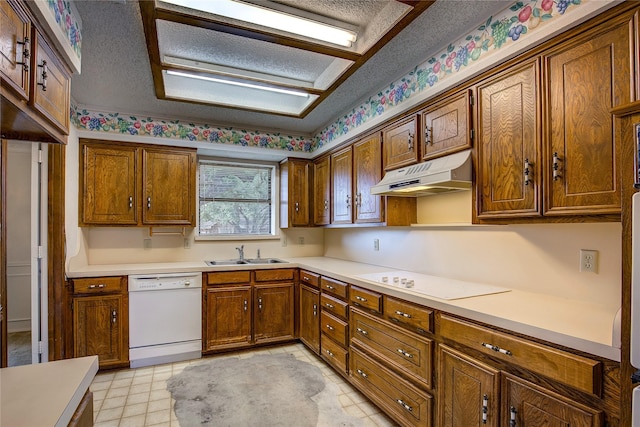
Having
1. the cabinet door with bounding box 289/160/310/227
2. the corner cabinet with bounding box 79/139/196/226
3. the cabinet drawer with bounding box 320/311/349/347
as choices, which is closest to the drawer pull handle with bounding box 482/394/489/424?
the cabinet drawer with bounding box 320/311/349/347

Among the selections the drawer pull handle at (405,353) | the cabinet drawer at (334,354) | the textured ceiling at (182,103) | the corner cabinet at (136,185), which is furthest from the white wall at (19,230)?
the drawer pull handle at (405,353)

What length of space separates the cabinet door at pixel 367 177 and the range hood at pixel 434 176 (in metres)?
0.27

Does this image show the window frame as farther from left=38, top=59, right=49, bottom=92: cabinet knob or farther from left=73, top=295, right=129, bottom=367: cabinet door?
left=38, top=59, right=49, bottom=92: cabinet knob

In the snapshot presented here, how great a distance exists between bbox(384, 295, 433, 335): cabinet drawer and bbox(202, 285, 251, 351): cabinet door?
1.77 m

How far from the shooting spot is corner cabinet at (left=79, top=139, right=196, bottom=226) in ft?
11.1

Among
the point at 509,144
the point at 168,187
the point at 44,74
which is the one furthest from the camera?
the point at 168,187

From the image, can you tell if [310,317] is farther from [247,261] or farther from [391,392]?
[391,392]

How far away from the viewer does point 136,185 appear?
3.51 meters

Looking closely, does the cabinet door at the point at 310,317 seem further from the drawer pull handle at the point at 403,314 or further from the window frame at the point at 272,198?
the drawer pull handle at the point at 403,314

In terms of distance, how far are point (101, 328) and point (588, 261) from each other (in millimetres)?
3705

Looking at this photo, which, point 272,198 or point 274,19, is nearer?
point 274,19

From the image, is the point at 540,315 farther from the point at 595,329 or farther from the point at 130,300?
the point at 130,300

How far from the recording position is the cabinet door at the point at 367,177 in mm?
2957

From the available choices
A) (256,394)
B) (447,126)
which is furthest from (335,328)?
(447,126)
